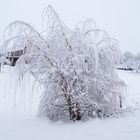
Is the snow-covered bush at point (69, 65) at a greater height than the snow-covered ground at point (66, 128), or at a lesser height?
greater

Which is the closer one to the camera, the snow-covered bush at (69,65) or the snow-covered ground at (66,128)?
the snow-covered ground at (66,128)

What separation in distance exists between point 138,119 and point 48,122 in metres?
1.71

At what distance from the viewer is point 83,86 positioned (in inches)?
167

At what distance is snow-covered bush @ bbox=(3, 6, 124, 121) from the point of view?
13.2ft

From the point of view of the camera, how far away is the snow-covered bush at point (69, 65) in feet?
13.2

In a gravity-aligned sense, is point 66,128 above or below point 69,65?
below

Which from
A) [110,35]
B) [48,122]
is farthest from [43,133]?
[110,35]

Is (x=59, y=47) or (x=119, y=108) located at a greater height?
(x=59, y=47)

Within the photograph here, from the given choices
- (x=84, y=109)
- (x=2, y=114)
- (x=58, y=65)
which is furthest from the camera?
(x=2, y=114)

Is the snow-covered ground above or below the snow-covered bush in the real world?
below

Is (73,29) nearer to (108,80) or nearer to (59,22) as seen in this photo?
(59,22)

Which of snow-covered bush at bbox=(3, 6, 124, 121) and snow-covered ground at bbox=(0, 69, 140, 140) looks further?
snow-covered bush at bbox=(3, 6, 124, 121)

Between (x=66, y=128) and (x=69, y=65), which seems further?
(x=69, y=65)

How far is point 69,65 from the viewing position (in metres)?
4.03
